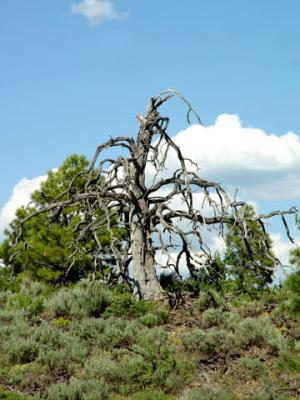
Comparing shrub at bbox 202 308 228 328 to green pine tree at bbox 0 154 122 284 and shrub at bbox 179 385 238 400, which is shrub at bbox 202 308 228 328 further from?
green pine tree at bbox 0 154 122 284

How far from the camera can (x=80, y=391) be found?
12.1 meters

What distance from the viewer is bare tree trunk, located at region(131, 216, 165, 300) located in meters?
18.8

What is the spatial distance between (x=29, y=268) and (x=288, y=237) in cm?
1324

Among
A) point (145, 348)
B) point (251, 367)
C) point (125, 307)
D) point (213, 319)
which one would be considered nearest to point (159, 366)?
point (145, 348)

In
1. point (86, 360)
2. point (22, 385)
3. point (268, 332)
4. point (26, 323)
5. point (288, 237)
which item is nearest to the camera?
point (22, 385)

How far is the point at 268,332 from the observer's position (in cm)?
1484

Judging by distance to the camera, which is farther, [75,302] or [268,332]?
[75,302]

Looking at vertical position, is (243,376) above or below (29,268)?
below

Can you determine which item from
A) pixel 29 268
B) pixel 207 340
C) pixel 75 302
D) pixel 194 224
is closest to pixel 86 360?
pixel 207 340

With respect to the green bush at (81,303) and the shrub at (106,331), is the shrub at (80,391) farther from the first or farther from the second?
the green bush at (81,303)

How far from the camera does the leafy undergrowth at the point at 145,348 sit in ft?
40.6

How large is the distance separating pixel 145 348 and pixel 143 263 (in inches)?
206

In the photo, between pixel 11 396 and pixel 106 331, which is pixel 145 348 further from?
pixel 11 396

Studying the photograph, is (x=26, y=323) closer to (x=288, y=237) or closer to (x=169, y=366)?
(x=169, y=366)
